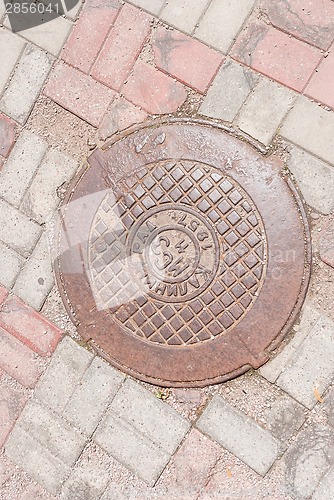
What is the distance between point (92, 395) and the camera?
283cm

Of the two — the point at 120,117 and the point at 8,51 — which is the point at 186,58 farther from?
the point at 8,51

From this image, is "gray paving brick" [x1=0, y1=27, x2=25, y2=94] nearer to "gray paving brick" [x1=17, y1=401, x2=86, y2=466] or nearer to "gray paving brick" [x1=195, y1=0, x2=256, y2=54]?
"gray paving brick" [x1=195, y1=0, x2=256, y2=54]

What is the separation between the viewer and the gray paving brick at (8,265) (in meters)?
2.94

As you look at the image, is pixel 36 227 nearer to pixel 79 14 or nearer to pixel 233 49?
pixel 79 14

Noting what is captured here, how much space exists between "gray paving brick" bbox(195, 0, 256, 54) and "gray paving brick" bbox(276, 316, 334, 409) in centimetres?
161

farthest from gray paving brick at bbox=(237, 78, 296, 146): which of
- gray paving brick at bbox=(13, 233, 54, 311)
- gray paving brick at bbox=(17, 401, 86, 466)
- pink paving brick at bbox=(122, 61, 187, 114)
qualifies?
gray paving brick at bbox=(17, 401, 86, 466)

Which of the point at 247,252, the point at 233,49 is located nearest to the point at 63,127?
the point at 233,49

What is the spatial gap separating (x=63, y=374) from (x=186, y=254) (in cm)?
102

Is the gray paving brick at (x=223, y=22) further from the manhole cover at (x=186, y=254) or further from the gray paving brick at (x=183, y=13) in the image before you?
the manhole cover at (x=186, y=254)

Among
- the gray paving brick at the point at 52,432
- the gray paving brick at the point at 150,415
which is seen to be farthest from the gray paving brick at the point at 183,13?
the gray paving brick at the point at 52,432

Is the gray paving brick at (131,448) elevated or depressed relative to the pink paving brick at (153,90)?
depressed

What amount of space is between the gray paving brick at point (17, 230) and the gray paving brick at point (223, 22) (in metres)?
1.44

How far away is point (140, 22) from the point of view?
2811 millimetres

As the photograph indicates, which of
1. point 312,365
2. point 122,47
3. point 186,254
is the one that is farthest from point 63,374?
point 122,47
